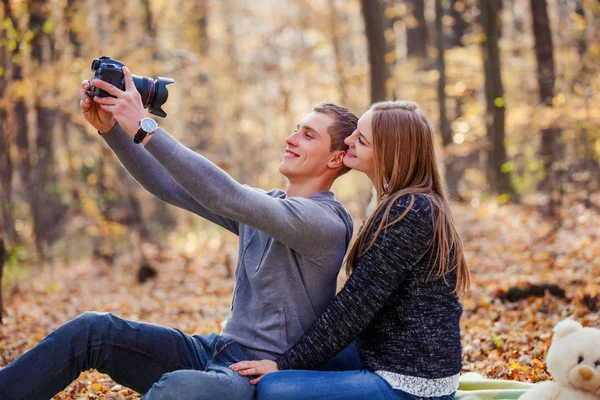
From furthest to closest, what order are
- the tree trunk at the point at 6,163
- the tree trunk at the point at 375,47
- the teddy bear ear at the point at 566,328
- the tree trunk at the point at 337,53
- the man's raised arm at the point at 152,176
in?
1. the tree trunk at the point at 337,53
2. the tree trunk at the point at 375,47
3. the tree trunk at the point at 6,163
4. the man's raised arm at the point at 152,176
5. the teddy bear ear at the point at 566,328

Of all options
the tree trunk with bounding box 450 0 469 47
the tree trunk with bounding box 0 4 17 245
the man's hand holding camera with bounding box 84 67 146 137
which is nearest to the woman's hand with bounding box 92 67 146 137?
the man's hand holding camera with bounding box 84 67 146 137

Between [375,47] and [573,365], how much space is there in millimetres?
8659

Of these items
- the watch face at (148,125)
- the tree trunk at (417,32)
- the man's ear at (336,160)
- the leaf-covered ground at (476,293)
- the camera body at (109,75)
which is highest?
the tree trunk at (417,32)

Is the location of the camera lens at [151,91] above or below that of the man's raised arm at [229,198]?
above

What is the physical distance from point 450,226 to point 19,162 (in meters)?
11.0

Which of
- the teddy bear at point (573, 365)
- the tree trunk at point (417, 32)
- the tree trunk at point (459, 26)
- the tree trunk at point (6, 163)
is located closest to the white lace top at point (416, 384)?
the teddy bear at point (573, 365)

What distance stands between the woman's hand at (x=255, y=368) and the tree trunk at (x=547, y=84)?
7.79 metres

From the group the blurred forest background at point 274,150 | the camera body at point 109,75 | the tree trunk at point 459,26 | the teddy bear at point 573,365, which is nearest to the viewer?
the teddy bear at point 573,365

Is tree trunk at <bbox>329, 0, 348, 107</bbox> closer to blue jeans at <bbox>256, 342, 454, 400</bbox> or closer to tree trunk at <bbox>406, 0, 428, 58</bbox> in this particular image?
tree trunk at <bbox>406, 0, 428, 58</bbox>

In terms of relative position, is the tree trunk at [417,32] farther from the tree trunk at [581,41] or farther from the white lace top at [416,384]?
the white lace top at [416,384]

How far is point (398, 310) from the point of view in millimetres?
2744

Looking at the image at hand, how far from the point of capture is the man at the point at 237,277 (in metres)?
2.59

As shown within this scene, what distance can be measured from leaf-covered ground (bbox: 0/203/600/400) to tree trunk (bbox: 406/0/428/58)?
17.8 ft

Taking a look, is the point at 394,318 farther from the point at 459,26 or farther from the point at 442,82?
the point at 459,26
